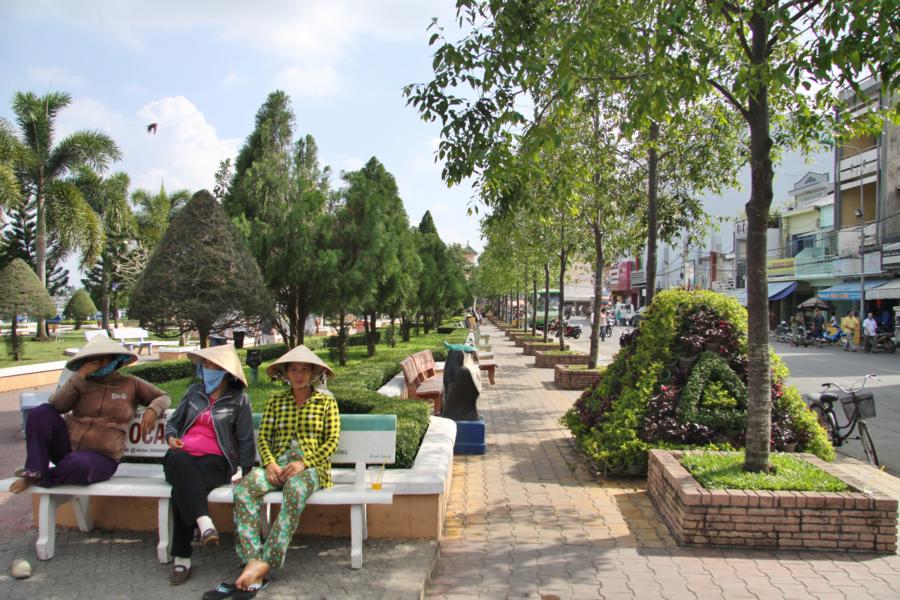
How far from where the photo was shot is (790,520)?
4508mm

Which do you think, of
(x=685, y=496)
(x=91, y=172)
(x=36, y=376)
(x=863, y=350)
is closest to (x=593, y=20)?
(x=685, y=496)

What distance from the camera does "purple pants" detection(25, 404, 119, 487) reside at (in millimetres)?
4289

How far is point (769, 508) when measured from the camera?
14.8ft

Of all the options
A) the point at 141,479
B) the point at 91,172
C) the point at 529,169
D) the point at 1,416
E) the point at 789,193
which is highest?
the point at 789,193

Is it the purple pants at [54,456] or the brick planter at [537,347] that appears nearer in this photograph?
the purple pants at [54,456]

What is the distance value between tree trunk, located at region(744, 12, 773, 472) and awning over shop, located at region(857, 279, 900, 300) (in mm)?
27978

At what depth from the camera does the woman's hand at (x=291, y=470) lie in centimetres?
418

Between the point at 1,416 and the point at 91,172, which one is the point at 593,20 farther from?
the point at 91,172

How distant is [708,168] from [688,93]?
21.2 ft

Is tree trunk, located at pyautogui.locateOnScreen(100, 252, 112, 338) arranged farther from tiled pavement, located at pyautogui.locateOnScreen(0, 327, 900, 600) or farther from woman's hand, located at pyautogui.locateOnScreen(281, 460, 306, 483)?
woman's hand, located at pyautogui.locateOnScreen(281, 460, 306, 483)

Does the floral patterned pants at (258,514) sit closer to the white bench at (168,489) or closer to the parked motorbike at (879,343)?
the white bench at (168,489)

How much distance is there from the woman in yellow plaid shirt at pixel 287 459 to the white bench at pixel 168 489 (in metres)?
0.10

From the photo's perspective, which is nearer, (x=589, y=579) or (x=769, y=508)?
(x=589, y=579)

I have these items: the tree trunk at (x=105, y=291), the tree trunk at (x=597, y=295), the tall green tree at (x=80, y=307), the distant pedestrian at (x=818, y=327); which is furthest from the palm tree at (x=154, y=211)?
the distant pedestrian at (x=818, y=327)
